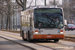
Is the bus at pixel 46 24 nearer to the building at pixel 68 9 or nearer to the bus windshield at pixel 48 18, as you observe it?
the bus windshield at pixel 48 18

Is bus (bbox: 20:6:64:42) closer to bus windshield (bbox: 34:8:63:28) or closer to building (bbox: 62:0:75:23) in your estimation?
bus windshield (bbox: 34:8:63:28)

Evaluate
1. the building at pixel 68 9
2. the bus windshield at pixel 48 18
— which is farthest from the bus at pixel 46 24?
the building at pixel 68 9

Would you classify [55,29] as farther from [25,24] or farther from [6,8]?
[6,8]

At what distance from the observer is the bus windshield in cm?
1975

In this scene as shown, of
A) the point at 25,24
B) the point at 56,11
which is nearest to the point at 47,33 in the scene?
the point at 56,11

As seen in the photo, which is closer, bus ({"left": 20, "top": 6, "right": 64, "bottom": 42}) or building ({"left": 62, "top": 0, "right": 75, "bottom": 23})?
bus ({"left": 20, "top": 6, "right": 64, "bottom": 42})

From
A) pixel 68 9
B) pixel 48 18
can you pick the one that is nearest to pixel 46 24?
pixel 48 18

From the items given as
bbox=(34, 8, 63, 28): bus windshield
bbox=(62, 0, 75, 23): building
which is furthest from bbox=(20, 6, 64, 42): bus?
bbox=(62, 0, 75, 23): building

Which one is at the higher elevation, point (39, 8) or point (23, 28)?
point (39, 8)

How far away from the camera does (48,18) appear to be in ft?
65.2

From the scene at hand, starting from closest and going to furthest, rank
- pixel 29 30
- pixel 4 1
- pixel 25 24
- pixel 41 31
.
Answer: pixel 41 31 → pixel 29 30 → pixel 25 24 → pixel 4 1

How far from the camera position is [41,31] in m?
19.7

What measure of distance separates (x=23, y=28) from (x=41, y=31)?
185 inches

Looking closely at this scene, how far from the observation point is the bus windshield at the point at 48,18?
64.8 feet
